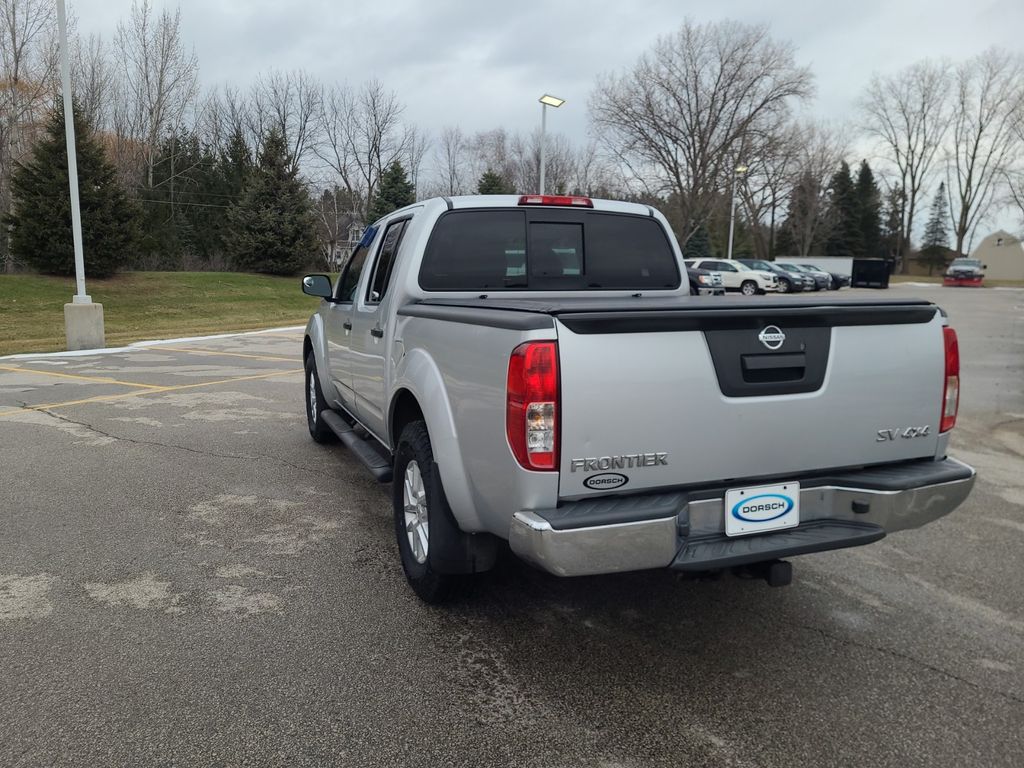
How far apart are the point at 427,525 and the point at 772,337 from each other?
69.1 inches

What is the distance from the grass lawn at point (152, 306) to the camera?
1930 centimetres

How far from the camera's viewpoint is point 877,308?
3.18m

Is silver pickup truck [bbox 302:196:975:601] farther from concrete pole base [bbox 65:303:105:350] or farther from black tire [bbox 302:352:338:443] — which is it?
concrete pole base [bbox 65:303:105:350]

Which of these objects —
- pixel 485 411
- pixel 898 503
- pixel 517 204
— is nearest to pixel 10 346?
pixel 517 204

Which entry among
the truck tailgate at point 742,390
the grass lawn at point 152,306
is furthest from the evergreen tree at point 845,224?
the truck tailgate at point 742,390

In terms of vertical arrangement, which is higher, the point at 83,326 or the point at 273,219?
the point at 273,219

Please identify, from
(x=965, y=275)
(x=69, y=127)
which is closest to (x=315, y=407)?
(x=69, y=127)

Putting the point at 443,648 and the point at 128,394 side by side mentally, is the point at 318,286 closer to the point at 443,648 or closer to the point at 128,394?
the point at 443,648

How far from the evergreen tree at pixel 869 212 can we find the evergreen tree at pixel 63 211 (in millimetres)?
70683

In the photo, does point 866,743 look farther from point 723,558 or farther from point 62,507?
point 62,507

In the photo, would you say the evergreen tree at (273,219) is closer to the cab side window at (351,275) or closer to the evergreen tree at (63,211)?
the evergreen tree at (63,211)

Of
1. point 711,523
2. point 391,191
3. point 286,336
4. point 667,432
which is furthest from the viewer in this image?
point 391,191

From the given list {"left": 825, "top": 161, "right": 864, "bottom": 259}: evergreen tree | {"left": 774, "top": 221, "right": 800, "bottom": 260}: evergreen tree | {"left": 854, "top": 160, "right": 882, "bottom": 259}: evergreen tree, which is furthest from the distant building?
{"left": 774, "top": 221, "right": 800, "bottom": 260}: evergreen tree

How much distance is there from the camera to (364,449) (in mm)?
4980
